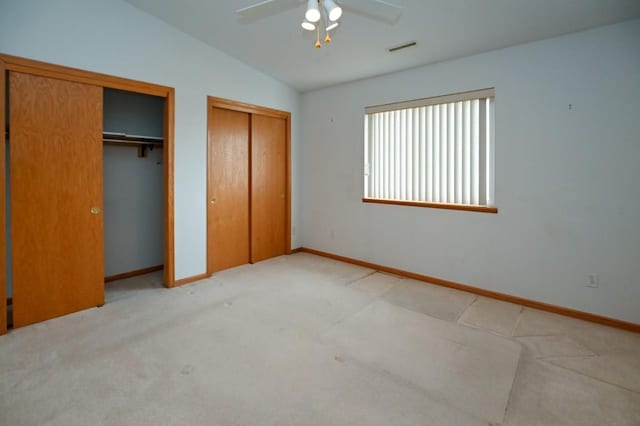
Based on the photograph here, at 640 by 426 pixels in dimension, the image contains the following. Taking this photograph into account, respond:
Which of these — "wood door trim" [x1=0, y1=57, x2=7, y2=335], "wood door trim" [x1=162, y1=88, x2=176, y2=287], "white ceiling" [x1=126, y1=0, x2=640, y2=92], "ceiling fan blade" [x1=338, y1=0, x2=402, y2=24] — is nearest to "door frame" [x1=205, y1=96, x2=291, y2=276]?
"wood door trim" [x1=162, y1=88, x2=176, y2=287]

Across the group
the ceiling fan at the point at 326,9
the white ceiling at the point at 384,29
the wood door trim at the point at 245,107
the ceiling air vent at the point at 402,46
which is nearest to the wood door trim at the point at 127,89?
the wood door trim at the point at 245,107

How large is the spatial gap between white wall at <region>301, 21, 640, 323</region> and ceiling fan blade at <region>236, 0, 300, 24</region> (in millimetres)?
2269

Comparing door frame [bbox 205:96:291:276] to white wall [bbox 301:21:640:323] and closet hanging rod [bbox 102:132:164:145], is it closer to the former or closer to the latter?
closet hanging rod [bbox 102:132:164:145]

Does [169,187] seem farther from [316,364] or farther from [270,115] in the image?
[316,364]

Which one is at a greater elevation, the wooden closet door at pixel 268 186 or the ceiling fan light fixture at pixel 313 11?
the ceiling fan light fixture at pixel 313 11

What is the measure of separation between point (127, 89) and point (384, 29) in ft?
8.52

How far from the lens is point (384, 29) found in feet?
10.4

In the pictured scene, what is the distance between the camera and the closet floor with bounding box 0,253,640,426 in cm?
183

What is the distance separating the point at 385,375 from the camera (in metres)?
2.17

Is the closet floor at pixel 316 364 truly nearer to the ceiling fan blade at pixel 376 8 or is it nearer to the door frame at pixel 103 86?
the door frame at pixel 103 86

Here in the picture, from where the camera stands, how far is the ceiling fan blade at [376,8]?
81.5 inches

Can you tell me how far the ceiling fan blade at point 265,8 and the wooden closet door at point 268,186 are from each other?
2464mm

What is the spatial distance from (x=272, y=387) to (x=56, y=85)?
120 inches

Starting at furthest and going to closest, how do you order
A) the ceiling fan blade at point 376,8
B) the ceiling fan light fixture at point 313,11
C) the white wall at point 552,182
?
the white wall at point 552,182, the ceiling fan blade at point 376,8, the ceiling fan light fixture at point 313,11
